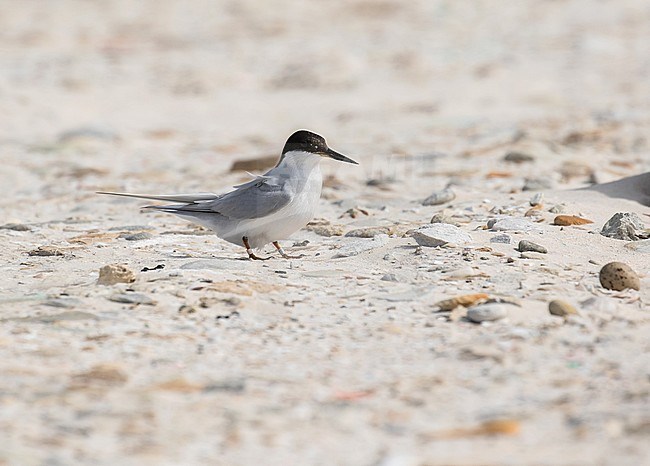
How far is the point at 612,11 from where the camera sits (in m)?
15.1

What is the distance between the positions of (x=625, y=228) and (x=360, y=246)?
124 centimetres

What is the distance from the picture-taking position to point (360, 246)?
4887 mm

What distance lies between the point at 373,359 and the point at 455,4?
13.7 m

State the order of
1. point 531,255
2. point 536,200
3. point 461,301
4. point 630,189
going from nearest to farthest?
1. point 461,301
2. point 531,255
3. point 536,200
4. point 630,189

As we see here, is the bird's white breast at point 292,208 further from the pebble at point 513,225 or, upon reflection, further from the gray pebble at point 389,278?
the pebble at point 513,225

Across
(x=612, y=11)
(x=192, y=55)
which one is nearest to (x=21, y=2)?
(x=192, y=55)

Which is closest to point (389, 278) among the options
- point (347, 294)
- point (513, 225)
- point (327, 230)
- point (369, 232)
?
point (347, 294)

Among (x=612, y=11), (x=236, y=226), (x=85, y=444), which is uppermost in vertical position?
(x=612, y=11)

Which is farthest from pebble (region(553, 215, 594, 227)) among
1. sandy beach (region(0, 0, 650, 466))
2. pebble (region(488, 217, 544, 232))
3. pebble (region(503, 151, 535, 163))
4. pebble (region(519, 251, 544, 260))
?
pebble (region(503, 151, 535, 163))

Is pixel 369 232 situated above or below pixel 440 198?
below

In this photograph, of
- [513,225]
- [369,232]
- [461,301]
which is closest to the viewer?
[461,301]

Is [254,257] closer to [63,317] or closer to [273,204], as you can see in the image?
[273,204]

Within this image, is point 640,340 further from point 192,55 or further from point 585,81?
point 192,55

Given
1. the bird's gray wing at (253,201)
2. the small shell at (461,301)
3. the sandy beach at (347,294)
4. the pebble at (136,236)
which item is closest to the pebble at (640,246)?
the sandy beach at (347,294)
